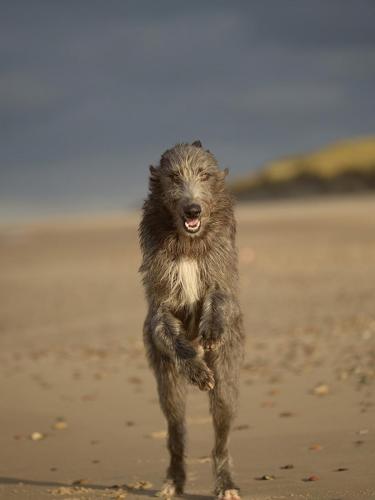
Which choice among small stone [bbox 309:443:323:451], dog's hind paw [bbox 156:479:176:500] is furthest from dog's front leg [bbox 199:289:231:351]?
small stone [bbox 309:443:323:451]

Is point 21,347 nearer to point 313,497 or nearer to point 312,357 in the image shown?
point 312,357

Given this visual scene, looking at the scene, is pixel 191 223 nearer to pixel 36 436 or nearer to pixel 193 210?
pixel 193 210

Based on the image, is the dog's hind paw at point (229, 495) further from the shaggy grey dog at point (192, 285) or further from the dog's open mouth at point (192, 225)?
the dog's open mouth at point (192, 225)

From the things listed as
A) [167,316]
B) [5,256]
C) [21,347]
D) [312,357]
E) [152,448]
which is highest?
[5,256]

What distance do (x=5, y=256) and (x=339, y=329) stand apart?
26.0 m

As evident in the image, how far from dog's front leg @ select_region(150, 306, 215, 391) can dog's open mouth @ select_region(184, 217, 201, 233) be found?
0.71 m

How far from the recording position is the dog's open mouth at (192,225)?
6961 millimetres

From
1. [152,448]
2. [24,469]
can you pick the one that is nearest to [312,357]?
[152,448]

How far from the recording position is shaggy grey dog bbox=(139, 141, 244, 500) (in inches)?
278

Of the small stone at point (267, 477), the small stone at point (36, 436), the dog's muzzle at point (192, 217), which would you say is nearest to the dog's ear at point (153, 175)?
the dog's muzzle at point (192, 217)

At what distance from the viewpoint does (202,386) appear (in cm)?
689

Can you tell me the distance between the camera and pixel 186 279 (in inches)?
282

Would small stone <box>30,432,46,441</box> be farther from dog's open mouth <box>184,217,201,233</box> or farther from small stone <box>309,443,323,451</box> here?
dog's open mouth <box>184,217,201,233</box>

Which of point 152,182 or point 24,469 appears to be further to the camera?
point 24,469
